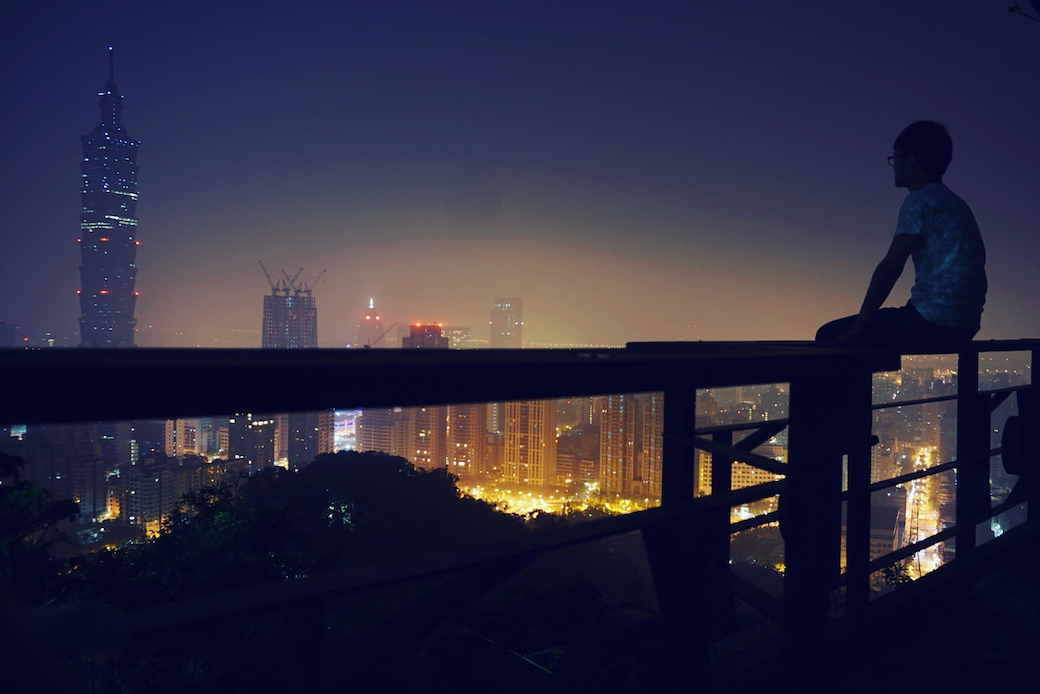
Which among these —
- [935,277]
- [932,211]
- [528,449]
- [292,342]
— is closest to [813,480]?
[935,277]

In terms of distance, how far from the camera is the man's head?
8.74ft

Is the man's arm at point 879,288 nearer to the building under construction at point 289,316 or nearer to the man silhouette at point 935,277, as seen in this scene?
the man silhouette at point 935,277

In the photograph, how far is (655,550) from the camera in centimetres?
161

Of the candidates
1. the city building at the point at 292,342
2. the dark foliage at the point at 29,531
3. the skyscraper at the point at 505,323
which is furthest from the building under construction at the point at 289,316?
the dark foliage at the point at 29,531

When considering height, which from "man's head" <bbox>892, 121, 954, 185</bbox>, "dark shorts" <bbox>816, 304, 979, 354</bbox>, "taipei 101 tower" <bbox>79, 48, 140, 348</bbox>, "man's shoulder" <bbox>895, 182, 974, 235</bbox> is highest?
"taipei 101 tower" <bbox>79, 48, 140, 348</bbox>

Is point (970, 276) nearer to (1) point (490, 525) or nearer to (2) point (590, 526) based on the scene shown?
(2) point (590, 526)

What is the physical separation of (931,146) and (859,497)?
1.69 m

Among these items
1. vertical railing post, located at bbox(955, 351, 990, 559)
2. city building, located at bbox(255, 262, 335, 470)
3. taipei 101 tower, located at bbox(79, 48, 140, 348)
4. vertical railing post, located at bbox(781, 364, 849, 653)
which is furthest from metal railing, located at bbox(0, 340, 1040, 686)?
taipei 101 tower, located at bbox(79, 48, 140, 348)

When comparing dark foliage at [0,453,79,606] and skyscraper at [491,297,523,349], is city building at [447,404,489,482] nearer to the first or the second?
skyscraper at [491,297,523,349]

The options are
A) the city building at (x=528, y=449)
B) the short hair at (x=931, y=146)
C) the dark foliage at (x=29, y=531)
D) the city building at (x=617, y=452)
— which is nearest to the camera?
the short hair at (x=931, y=146)

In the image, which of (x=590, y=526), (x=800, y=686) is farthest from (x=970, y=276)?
(x=590, y=526)

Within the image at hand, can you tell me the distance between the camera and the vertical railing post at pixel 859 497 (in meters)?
1.97

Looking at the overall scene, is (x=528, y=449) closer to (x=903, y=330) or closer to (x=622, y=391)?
(x=903, y=330)

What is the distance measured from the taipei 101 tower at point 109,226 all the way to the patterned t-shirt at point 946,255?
91.7m
